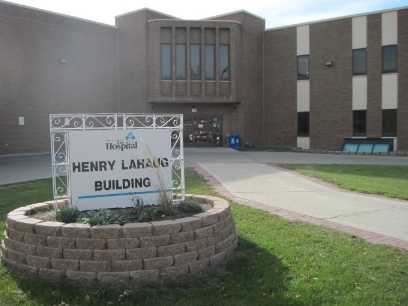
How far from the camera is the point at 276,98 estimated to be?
31.5 meters

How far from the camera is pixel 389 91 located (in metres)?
27.5

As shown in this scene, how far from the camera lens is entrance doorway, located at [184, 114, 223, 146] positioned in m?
30.9

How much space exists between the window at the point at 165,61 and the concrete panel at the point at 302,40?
27.9 ft

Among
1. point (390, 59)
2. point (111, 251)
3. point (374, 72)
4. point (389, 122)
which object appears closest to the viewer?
point (111, 251)

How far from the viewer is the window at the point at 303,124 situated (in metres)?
30.3

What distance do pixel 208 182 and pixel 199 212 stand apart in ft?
21.0

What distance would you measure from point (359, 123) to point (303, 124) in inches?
143

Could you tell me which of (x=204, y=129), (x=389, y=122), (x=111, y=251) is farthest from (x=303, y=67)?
(x=111, y=251)

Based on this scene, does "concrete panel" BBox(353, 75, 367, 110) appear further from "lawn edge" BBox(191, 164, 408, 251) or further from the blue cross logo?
the blue cross logo

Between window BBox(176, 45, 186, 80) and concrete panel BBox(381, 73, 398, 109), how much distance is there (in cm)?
1206

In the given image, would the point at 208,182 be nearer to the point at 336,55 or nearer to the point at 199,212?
the point at 199,212

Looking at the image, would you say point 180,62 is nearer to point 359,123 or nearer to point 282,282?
point 359,123

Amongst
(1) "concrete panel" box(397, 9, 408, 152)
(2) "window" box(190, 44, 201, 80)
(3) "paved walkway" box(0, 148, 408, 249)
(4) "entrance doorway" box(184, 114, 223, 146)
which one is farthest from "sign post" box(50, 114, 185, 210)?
(4) "entrance doorway" box(184, 114, 223, 146)

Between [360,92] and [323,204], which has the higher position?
[360,92]
